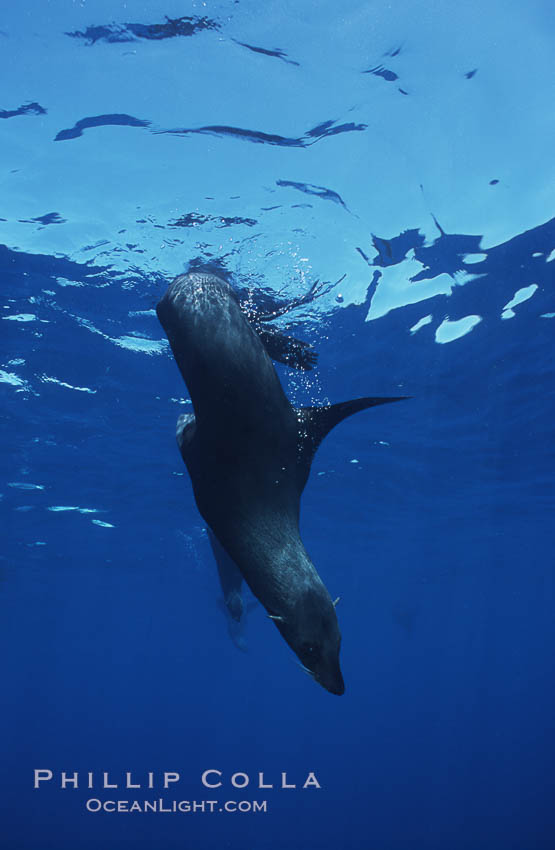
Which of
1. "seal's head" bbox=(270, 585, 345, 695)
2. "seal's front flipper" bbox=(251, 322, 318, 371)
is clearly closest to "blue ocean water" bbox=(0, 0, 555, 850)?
"seal's front flipper" bbox=(251, 322, 318, 371)

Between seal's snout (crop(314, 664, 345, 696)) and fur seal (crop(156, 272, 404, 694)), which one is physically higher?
fur seal (crop(156, 272, 404, 694))

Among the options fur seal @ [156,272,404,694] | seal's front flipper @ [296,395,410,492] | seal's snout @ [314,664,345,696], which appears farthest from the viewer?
seal's front flipper @ [296,395,410,492]

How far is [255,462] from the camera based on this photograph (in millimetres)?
2484

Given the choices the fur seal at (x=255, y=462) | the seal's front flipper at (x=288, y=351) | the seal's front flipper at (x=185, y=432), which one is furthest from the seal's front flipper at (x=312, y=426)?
the seal's front flipper at (x=288, y=351)

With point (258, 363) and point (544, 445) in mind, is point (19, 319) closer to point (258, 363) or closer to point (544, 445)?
point (258, 363)

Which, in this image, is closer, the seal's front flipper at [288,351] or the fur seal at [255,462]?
the fur seal at [255,462]

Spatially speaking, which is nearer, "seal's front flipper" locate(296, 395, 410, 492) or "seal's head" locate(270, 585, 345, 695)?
"seal's head" locate(270, 585, 345, 695)

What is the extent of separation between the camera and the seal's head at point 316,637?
75.3 inches

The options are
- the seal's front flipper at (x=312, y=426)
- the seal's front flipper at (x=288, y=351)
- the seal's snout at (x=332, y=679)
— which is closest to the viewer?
the seal's snout at (x=332, y=679)

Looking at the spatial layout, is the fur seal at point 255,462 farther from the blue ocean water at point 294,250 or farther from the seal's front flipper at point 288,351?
the blue ocean water at point 294,250

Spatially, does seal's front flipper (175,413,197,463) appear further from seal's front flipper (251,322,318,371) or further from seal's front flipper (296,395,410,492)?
seal's front flipper (251,322,318,371)

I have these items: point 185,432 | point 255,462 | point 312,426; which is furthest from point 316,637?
point 185,432

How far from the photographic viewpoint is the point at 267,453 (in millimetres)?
2527

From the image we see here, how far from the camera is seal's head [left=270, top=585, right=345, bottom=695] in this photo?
75.3 inches
